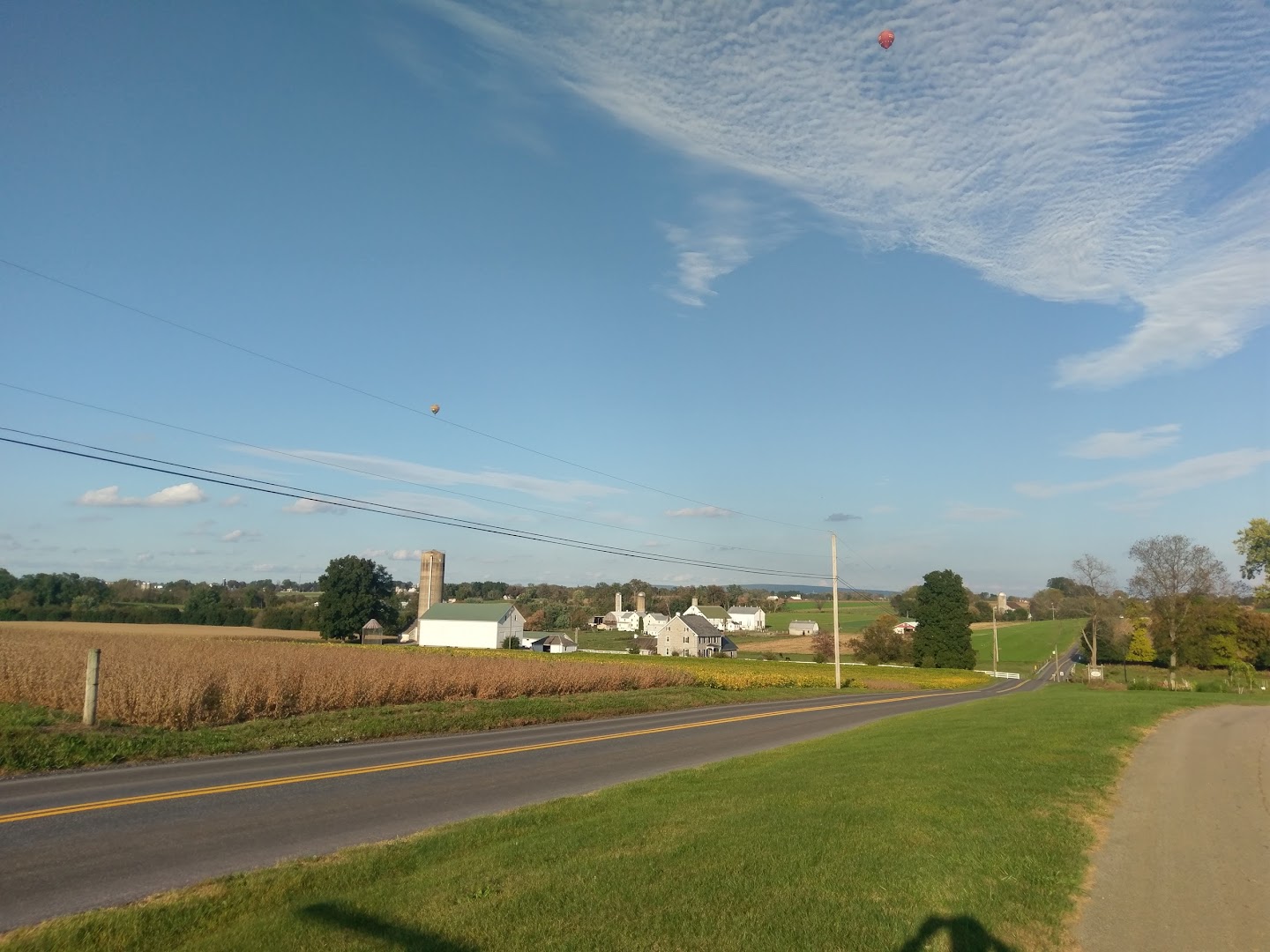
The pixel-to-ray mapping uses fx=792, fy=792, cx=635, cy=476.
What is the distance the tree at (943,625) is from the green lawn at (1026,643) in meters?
9.32

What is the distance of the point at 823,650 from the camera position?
98562 millimetres

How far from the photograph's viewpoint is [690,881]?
21.6 feet

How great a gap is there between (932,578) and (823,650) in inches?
627

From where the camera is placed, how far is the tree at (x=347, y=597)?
103 meters

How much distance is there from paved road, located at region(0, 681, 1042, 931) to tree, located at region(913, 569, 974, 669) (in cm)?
7706

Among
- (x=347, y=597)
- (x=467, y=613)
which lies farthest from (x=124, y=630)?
(x=467, y=613)

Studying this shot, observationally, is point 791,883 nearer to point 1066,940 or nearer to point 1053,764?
point 1066,940

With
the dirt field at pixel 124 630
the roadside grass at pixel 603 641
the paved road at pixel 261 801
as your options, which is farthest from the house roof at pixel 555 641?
the paved road at pixel 261 801

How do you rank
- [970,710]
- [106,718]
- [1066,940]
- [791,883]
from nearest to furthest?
[1066,940] → [791,883] → [106,718] → [970,710]

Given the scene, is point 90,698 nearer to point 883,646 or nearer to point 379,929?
point 379,929

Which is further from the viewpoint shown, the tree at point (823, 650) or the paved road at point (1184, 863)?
the tree at point (823, 650)

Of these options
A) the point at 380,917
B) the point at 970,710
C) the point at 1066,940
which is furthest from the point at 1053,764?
the point at 970,710

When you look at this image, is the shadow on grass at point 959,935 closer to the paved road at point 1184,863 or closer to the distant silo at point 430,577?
the paved road at point 1184,863

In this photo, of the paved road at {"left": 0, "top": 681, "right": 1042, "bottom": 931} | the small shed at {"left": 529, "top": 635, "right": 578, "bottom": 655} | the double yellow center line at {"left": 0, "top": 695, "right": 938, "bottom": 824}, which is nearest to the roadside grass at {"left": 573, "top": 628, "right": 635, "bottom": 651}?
the small shed at {"left": 529, "top": 635, "right": 578, "bottom": 655}
